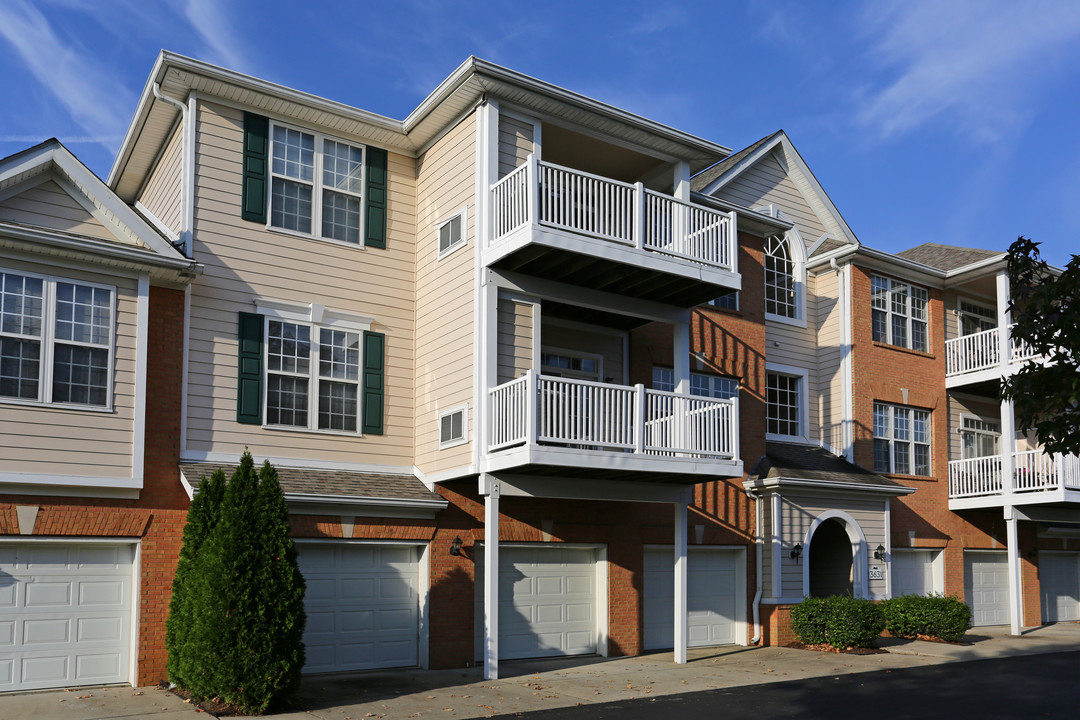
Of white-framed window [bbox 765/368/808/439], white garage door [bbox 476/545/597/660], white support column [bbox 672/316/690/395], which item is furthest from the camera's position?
white-framed window [bbox 765/368/808/439]

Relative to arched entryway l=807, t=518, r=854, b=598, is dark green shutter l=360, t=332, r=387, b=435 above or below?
above

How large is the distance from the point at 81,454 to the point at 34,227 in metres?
3.09

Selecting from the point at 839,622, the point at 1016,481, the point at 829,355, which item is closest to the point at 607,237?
the point at 839,622

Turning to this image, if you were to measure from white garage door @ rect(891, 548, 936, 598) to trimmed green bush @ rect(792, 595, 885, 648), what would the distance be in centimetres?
410

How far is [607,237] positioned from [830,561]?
439 inches

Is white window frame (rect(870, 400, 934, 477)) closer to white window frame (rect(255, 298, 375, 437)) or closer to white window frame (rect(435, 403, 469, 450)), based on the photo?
white window frame (rect(435, 403, 469, 450))

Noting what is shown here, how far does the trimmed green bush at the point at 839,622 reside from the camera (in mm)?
17969

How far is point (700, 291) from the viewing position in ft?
54.7

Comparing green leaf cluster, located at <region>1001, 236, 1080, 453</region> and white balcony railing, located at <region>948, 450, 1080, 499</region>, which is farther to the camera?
white balcony railing, located at <region>948, 450, 1080, 499</region>

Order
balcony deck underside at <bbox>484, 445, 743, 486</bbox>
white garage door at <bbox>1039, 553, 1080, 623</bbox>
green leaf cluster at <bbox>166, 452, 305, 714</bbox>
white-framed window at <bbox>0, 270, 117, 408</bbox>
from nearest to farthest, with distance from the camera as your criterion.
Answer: green leaf cluster at <bbox>166, 452, 305, 714</bbox>, white-framed window at <bbox>0, 270, 117, 408</bbox>, balcony deck underside at <bbox>484, 445, 743, 486</bbox>, white garage door at <bbox>1039, 553, 1080, 623</bbox>

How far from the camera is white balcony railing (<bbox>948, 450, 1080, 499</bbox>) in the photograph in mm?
22016

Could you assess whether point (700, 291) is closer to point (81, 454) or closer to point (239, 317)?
point (239, 317)

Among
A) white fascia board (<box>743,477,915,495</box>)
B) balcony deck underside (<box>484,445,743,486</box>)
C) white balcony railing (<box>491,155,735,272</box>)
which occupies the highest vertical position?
white balcony railing (<box>491,155,735,272</box>)

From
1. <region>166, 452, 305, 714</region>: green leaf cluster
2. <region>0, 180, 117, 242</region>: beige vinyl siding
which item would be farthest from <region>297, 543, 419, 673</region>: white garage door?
<region>0, 180, 117, 242</region>: beige vinyl siding
